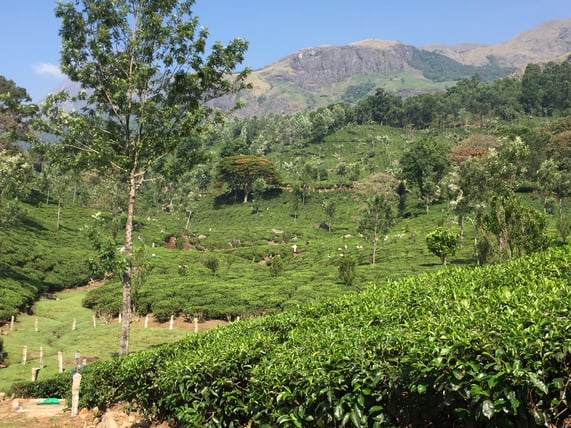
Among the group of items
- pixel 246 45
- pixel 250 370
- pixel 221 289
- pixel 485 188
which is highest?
pixel 246 45

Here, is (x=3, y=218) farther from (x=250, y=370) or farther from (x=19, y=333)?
(x=250, y=370)

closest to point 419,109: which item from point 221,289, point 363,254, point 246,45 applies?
point 363,254

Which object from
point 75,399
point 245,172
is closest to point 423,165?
point 245,172

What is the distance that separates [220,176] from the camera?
95.6m

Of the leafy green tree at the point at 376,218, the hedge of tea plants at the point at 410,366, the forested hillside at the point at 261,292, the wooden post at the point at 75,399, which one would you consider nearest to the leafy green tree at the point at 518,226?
the forested hillside at the point at 261,292

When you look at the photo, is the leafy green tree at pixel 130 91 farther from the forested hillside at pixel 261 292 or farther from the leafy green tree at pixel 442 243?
the leafy green tree at pixel 442 243

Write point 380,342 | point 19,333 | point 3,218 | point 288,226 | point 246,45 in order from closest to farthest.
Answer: point 380,342
point 246,45
point 19,333
point 3,218
point 288,226

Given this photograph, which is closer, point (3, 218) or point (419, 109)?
point (3, 218)

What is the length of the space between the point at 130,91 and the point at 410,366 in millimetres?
15678

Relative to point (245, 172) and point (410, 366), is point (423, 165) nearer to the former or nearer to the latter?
point (245, 172)

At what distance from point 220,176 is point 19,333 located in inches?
2818

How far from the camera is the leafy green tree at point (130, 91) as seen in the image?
52.5 ft

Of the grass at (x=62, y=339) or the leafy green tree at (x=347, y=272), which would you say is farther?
the leafy green tree at (x=347, y=272)

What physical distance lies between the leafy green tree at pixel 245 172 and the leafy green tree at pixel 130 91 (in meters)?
73.3
